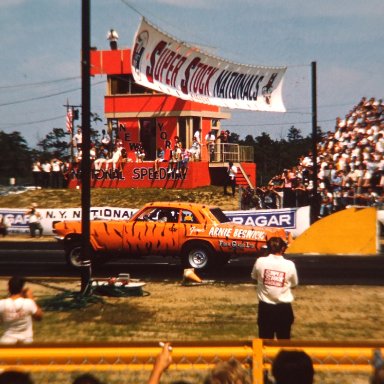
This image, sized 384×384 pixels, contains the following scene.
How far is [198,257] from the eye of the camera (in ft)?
58.0

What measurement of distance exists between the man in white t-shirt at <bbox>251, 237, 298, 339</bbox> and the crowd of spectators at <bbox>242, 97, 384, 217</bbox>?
56.7 feet

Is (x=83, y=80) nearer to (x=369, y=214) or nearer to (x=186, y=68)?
(x=369, y=214)

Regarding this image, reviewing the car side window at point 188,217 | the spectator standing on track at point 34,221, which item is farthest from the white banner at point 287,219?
the car side window at point 188,217

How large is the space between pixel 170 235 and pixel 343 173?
11.4m

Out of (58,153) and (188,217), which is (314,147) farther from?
(58,153)

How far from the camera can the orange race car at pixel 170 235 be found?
17.4 metres

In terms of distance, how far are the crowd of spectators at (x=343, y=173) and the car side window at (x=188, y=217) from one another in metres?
9.73

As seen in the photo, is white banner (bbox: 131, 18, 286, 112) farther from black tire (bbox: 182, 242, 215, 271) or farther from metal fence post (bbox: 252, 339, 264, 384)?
metal fence post (bbox: 252, 339, 264, 384)

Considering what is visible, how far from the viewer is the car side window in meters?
17.8

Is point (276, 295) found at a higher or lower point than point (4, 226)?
higher

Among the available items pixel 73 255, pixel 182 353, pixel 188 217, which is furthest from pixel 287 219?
pixel 182 353

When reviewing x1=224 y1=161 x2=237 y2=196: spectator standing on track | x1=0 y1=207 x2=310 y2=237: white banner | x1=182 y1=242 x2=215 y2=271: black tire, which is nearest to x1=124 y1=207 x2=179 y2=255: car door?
x1=182 y1=242 x2=215 y2=271: black tire

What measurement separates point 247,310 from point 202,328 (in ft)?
5.97

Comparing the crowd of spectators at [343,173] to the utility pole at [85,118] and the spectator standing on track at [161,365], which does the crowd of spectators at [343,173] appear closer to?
the utility pole at [85,118]
